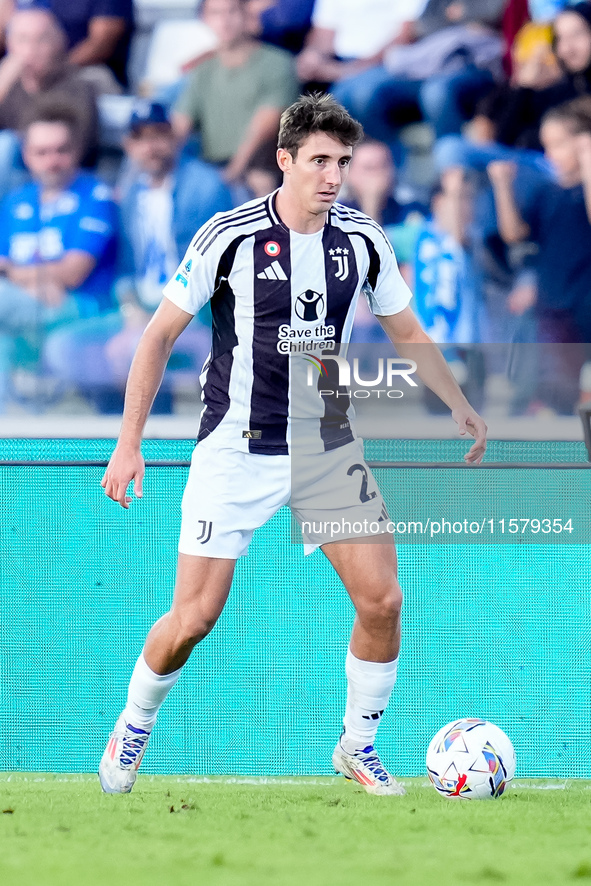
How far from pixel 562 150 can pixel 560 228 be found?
0.47 m

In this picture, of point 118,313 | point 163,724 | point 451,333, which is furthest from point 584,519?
point 118,313

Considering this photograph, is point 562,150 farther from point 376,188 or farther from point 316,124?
point 316,124

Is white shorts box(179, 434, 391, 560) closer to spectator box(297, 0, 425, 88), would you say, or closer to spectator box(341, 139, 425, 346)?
spectator box(341, 139, 425, 346)

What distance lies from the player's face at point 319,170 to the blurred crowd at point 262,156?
2893 mm

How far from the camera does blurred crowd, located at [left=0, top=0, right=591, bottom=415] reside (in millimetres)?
6168

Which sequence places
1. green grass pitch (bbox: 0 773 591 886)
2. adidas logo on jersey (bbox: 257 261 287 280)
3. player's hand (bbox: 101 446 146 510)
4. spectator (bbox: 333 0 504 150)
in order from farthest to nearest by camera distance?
spectator (bbox: 333 0 504 150)
adidas logo on jersey (bbox: 257 261 287 280)
player's hand (bbox: 101 446 146 510)
green grass pitch (bbox: 0 773 591 886)

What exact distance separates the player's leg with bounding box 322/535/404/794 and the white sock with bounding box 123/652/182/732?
0.56m

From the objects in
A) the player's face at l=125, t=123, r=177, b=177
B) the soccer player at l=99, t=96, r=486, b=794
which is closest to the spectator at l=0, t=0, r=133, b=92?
the player's face at l=125, t=123, r=177, b=177

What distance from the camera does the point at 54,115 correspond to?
258 inches

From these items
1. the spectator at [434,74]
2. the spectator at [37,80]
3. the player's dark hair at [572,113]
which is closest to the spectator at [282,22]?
the spectator at [434,74]

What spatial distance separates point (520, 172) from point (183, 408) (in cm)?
234

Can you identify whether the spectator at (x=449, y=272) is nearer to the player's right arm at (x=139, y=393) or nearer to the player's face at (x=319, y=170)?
the player's face at (x=319, y=170)

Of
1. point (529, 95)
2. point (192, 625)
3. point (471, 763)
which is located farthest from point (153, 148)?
point (471, 763)

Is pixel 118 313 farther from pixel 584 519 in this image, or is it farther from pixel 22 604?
pixel 584 519
